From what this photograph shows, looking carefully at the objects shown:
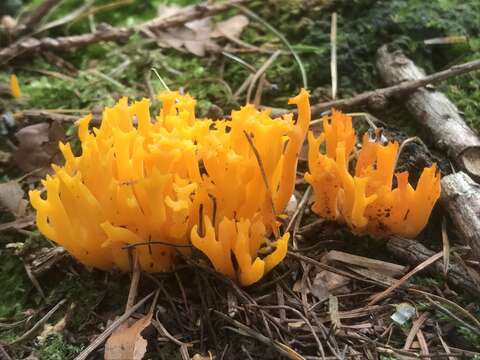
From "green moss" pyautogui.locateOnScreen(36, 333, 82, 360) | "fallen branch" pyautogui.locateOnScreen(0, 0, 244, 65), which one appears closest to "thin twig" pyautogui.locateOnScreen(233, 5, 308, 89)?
"fallen branch" pyautogui.locateOnScreen(0, 0, 244, 65)

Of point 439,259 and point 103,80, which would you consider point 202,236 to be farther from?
point 103,80

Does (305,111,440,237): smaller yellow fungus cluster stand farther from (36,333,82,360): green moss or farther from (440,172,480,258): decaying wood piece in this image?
(36,333,82,360): green moss

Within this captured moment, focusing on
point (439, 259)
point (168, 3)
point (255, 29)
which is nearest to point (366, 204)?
point (439, 259)

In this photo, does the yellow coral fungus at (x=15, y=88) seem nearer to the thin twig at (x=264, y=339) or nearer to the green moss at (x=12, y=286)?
the green moss at (x=12, y=286)

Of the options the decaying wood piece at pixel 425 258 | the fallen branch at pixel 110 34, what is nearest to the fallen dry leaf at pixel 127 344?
the decaying wood piece at pixel 425 258

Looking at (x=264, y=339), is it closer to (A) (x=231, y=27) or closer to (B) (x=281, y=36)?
(B) (x=281, y=36)

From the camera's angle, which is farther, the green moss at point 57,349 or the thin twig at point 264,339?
the green moss at point 57,349
